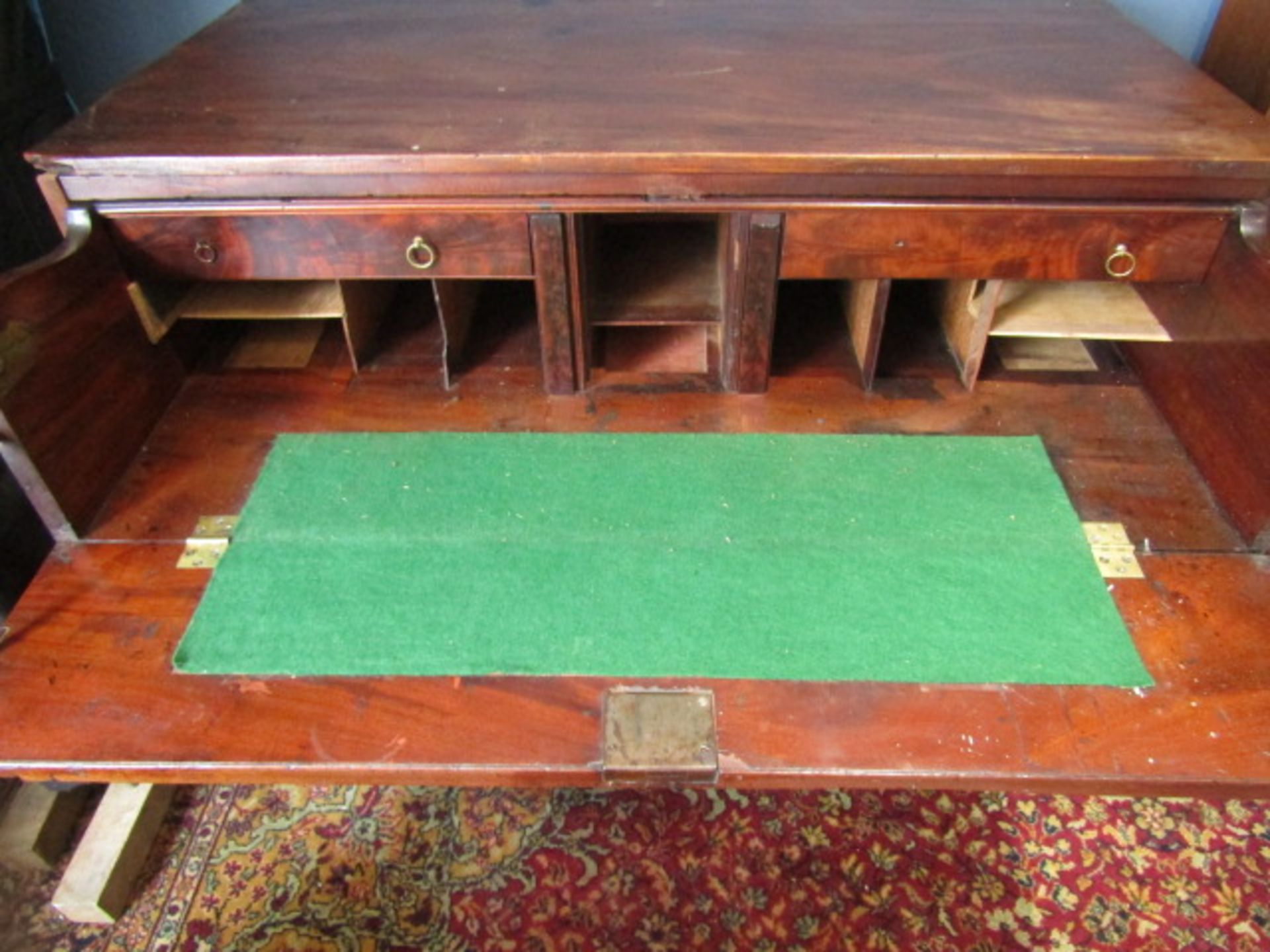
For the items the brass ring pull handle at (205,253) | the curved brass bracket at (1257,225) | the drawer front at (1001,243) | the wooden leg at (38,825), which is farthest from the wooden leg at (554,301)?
the wooden leg at (38,825)

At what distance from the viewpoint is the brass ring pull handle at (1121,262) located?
100 centimetres

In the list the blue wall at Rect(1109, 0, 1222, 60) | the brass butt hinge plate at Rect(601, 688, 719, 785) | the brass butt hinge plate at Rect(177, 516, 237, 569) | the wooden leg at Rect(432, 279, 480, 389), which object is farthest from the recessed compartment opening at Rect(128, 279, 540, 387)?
the blue wall at Rect(1109, 0, 1222, 60)

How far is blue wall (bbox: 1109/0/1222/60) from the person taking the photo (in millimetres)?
1431

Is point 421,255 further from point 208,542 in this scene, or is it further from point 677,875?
point 677,875

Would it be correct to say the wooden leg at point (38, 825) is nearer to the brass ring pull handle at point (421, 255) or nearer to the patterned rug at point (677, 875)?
the patterned rug at point (677, 875)

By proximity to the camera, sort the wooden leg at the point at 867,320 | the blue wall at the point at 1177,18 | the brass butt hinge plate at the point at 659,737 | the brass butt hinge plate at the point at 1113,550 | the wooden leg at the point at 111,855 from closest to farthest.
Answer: the brass butt hinge plate at the point at 659,737, the brass butt hinge plate at the point at 1113,550, the wooden leg at the point at 867,320, the wooden leg at the point at 111,855, the blue wall at the point at 1177,18

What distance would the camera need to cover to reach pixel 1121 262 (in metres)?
1.01

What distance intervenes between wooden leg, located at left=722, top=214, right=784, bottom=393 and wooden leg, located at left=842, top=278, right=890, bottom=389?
0.12 m

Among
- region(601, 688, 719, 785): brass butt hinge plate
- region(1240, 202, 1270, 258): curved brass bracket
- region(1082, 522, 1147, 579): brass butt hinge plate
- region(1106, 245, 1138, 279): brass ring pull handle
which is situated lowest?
region(1082, 522, 1147, 579): brass butt hinge plate

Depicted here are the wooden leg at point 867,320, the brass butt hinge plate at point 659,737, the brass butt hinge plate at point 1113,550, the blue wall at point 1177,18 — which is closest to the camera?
the brass butt hinge plate at point 659,737

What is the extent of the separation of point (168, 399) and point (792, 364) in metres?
0.84

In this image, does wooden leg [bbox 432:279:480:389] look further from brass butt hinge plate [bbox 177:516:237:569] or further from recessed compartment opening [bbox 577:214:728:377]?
brass butt hinge plate [bbox 177:516:237:569]

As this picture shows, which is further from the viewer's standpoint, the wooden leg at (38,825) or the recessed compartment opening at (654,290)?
the wooden leg at (38,825)

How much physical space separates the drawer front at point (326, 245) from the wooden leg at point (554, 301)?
0.7 inches
